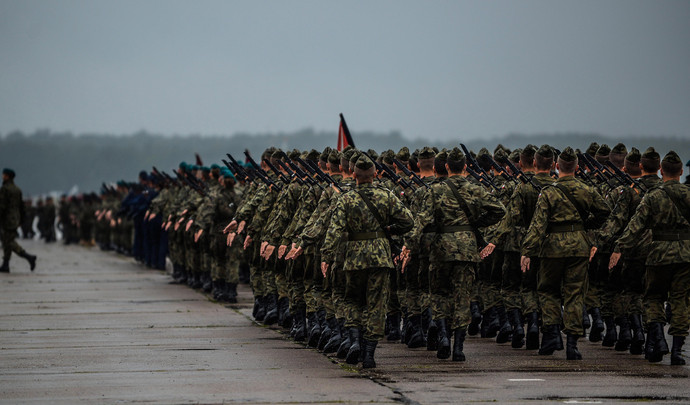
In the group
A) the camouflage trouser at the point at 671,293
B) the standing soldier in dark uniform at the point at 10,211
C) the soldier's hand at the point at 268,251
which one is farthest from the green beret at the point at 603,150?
the standing soldier in dark uniform at the point at 10,211

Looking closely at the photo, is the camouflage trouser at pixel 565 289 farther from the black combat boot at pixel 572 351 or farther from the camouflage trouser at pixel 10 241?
the camouflage trouser at pixel 10 241

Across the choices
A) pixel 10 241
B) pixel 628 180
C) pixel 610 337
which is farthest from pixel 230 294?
pixel 10 241

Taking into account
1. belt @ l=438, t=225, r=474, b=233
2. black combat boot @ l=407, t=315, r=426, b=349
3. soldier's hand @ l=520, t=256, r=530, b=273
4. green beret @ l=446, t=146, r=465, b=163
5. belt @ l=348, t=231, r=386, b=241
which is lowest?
black combat boot @ l=407, t=315, r=426, b=349

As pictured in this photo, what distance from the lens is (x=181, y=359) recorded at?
1196cm

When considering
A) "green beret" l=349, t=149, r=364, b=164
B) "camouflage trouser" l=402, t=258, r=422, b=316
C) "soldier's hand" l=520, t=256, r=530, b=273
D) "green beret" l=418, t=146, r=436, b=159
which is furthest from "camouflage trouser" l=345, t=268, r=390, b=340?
"green beret" l=418, t=146, r=436, b=159

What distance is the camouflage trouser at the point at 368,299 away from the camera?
36.0 feet

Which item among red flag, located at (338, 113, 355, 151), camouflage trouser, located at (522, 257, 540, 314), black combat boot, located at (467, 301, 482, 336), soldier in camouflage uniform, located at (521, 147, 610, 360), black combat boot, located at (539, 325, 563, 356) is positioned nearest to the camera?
soldier in camouflage uniform, located at (521, 147, 610, 360)

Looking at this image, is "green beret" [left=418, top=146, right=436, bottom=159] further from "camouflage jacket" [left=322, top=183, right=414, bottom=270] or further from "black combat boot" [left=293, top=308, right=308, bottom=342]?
"black combat boot" [left=293, top=308, right=308, bottom=342]

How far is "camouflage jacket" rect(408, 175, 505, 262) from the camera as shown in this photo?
11.8 meters

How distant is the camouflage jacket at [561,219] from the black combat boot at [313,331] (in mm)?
2566

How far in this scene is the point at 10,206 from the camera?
26.5 meters

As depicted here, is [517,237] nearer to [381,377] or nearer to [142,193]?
[381,377]

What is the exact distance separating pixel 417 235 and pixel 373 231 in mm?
1146

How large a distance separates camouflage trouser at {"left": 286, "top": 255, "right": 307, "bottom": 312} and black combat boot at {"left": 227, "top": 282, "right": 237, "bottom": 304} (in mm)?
5323
